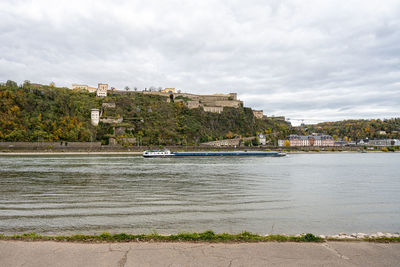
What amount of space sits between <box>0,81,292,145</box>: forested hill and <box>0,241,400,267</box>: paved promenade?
7075cm

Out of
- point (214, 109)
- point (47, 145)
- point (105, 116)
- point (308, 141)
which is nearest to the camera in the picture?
point (47, 145)

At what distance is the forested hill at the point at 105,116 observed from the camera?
70.4 m

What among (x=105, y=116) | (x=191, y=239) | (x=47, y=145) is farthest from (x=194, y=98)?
(x=191, y=239)

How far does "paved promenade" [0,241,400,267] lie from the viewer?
4734 mm

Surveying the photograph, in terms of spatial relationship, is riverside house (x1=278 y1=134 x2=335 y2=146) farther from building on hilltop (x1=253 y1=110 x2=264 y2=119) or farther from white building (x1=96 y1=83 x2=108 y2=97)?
white building (x1=96 y1=83 x2=108 y2=97)

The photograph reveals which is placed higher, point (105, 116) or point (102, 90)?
point (102, 90)

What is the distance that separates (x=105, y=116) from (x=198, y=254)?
276 feet

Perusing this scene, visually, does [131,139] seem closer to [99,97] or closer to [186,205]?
[99,97]

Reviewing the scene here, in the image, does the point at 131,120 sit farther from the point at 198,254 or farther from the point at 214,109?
the point at 198,254

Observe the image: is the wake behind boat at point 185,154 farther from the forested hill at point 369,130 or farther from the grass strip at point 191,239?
the forested hill at point 369,130

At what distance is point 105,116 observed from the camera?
276 ft

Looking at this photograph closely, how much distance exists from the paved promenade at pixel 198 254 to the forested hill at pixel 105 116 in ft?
232

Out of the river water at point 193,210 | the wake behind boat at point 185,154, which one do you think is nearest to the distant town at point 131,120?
the wake behind boat at point 185,154

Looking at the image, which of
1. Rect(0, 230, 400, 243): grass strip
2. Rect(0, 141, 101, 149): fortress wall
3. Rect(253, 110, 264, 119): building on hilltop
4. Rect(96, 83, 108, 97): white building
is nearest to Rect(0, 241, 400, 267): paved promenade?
Rect(0, 230, 400, 243): grass strip
